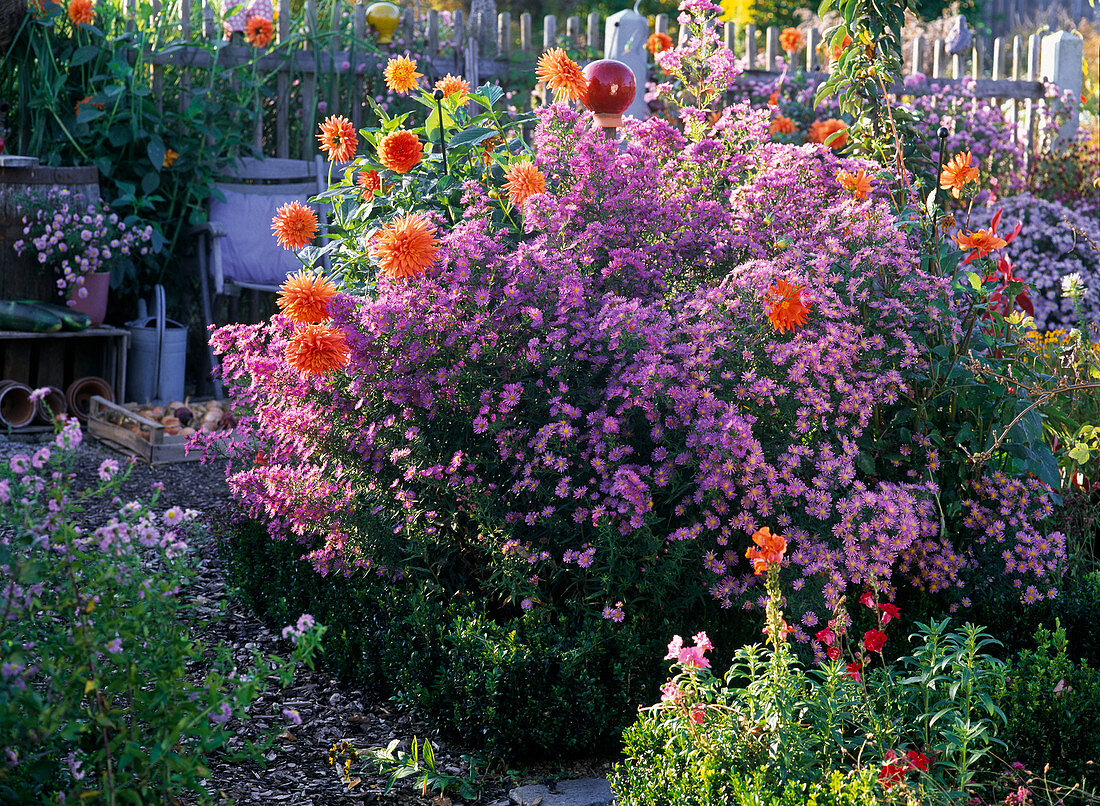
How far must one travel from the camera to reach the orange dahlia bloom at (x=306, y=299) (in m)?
2.68

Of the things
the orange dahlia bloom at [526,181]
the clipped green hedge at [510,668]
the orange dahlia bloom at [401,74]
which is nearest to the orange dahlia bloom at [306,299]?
the orange dahlia bloom at [526,181]

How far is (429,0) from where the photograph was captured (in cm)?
1806

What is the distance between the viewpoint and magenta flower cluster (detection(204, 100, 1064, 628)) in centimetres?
243

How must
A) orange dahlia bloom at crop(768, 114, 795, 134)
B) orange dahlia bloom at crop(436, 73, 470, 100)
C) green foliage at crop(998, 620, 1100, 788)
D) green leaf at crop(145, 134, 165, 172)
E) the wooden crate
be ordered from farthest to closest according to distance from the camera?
1. orange dahlia bloom at crop(768, 114, 795, 134)
2. green leaf at crop(145, 134, 165, 172)
3. the wooden crate
4. orange dahlia bloom at crop(436, 73, 470, 100)
5. green foliage at crop(998, 620, 1100, 788)

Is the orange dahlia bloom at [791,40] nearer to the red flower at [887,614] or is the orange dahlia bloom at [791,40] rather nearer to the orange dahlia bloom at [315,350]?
the orange dahlia bloom at [315,350]

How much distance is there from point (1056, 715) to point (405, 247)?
1.79 metres

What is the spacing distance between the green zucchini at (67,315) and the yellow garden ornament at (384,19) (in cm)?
306

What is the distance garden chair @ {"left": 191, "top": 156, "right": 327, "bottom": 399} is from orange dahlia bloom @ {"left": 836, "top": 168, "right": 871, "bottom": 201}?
4.03 metres

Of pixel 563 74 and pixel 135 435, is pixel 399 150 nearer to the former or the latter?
pixel 563 74

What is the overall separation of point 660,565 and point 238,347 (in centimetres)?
136

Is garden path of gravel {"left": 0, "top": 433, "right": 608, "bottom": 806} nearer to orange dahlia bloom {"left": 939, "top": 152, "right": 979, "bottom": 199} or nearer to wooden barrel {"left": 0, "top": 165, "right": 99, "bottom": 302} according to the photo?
orange dahlia bloom {"left": 939, "top": 152, "right": 979, "bottom": 199}

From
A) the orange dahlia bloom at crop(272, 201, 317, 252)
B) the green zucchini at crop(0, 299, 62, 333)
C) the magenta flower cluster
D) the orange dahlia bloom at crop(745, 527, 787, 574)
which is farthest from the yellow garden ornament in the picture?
the orange dahlia bloom at crop(745, 527, 787, 574)

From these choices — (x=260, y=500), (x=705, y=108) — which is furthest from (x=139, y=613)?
(x=705, y=108)

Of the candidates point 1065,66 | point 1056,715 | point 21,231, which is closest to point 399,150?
point 1056,715
